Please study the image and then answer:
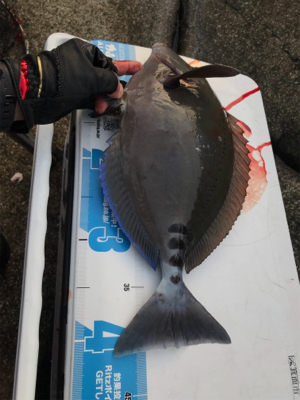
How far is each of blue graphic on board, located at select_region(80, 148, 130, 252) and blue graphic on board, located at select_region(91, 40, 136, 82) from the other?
0.67m

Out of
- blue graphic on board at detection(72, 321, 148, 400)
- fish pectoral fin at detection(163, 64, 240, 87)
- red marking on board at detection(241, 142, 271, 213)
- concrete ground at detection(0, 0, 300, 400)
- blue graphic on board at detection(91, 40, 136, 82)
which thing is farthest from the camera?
concrete ground at detection(0, 0, 300, 400)

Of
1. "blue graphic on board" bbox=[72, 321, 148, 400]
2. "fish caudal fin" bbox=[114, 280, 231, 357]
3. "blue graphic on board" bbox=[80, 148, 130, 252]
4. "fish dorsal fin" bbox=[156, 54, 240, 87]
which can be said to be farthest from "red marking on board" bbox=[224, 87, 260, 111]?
"blue graphic on board" bbox=[72, 321, 148, 400]

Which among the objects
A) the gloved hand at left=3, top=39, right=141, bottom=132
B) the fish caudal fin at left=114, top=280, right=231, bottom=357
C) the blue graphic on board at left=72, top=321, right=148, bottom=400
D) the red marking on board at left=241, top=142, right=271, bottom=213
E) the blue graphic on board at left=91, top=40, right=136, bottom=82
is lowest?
the blue graphic on board at left=72, top=321, right=148, bottom=400

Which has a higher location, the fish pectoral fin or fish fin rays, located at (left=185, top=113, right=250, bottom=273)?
the fish pectoral fin

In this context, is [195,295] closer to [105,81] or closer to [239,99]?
[105,81]

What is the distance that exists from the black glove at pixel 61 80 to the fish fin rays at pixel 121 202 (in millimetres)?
222

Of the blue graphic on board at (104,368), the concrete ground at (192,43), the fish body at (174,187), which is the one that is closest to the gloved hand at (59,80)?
the fish body at (174,187)

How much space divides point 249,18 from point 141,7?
0.78 m

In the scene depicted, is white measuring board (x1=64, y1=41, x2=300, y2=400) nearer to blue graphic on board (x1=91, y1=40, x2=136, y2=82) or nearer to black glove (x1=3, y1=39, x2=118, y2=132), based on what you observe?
black glove (x1=3, y1=39, x2=118, y2=132)

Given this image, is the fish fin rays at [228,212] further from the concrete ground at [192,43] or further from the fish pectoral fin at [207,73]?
the concrete ground at [192,43]

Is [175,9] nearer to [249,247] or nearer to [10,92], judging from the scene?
[10,92]

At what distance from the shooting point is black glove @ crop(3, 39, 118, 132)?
44.1 inches

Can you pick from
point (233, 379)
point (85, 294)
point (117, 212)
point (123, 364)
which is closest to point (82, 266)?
point (85, 294)

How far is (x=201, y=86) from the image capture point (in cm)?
139
